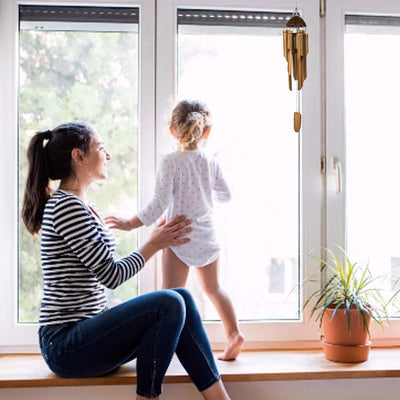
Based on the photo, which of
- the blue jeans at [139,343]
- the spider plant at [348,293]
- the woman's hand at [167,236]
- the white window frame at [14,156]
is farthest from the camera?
the white window frame at [14,156]

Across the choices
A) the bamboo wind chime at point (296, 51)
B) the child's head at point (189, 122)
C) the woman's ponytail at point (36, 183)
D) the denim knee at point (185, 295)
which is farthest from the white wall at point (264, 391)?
the bamboo wind chime at point (296, 51)

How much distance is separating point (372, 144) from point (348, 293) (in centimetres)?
64

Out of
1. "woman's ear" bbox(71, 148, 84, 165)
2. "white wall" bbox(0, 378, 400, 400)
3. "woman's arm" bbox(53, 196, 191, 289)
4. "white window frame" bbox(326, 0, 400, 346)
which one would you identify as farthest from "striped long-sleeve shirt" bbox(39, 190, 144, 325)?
"white window frame" bbox(326, 0, 400, 346)

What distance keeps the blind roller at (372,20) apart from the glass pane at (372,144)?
0.06 ft

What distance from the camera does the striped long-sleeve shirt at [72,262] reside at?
6.35 feet

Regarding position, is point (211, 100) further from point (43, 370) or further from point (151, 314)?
point (43, 370)

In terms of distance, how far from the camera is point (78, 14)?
7.88 feet

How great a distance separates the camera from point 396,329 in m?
2.49

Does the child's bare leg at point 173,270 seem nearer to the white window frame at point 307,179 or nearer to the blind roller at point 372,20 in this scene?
the white window frame at point 307,179

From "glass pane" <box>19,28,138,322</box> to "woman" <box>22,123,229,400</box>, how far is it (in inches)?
12.8

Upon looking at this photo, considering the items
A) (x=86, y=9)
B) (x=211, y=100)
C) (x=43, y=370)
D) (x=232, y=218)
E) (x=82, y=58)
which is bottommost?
(x=43, y=370)

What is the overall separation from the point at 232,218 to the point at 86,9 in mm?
988

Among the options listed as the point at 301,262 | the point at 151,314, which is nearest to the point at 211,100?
the point at 301,262

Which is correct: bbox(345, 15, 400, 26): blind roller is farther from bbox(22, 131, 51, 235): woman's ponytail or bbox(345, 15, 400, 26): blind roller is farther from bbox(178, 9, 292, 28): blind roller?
bbox(22, 131, 51, 235): woman's ponytail
